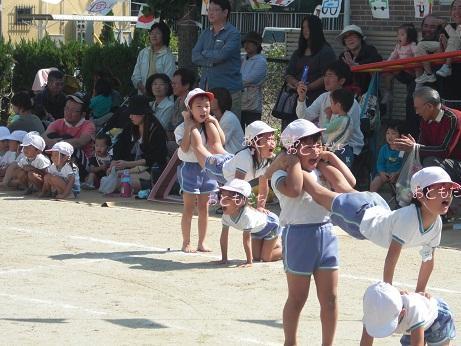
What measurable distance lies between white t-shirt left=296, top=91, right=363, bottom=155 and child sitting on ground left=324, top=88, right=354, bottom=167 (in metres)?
0.08

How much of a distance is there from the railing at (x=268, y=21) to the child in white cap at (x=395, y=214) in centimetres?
1009

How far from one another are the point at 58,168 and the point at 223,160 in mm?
4221

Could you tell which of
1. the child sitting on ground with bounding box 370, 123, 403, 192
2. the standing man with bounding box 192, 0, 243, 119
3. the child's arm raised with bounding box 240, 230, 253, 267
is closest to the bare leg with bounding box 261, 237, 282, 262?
the child's arm raised with bounding box 240, 230, 253, 267

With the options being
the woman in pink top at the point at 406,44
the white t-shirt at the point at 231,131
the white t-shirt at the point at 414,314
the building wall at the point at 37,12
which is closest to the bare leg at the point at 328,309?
the white t-shirt at the point at 414,314

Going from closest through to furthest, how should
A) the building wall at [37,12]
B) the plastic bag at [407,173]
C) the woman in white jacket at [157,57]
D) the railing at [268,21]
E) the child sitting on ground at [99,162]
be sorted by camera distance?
the plastic bag at [407,173], the child sitting on ground at [99,162], the woman in white jacket at [157,57], the railing at [268,21], the building wall at [37,12]

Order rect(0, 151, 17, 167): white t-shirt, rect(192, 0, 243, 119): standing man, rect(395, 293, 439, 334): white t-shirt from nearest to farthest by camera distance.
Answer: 1. rect(395, 293, 439, 334): white t-shirt
2. rect(192, 0, 243, 119): standing man
3. rect(0, 151, 17, 167): white t-shirt

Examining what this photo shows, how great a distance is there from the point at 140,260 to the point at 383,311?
4.32m

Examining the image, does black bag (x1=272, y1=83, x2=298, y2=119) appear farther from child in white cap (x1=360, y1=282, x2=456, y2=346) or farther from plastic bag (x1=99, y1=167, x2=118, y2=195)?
child in white cap (x1=360, y1=282, x2=456, y2=346)

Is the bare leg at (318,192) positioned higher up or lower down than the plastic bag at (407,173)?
higher up

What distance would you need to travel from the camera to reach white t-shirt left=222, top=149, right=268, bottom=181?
9.02 m

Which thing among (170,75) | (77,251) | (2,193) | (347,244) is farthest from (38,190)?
(347,244)

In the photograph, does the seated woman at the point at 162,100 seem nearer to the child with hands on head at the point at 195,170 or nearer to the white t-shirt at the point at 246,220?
the child with hands on head at the point at 195,170

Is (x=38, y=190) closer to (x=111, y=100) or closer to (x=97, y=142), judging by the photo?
(x=97, y=142)

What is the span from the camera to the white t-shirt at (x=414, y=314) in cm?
558
